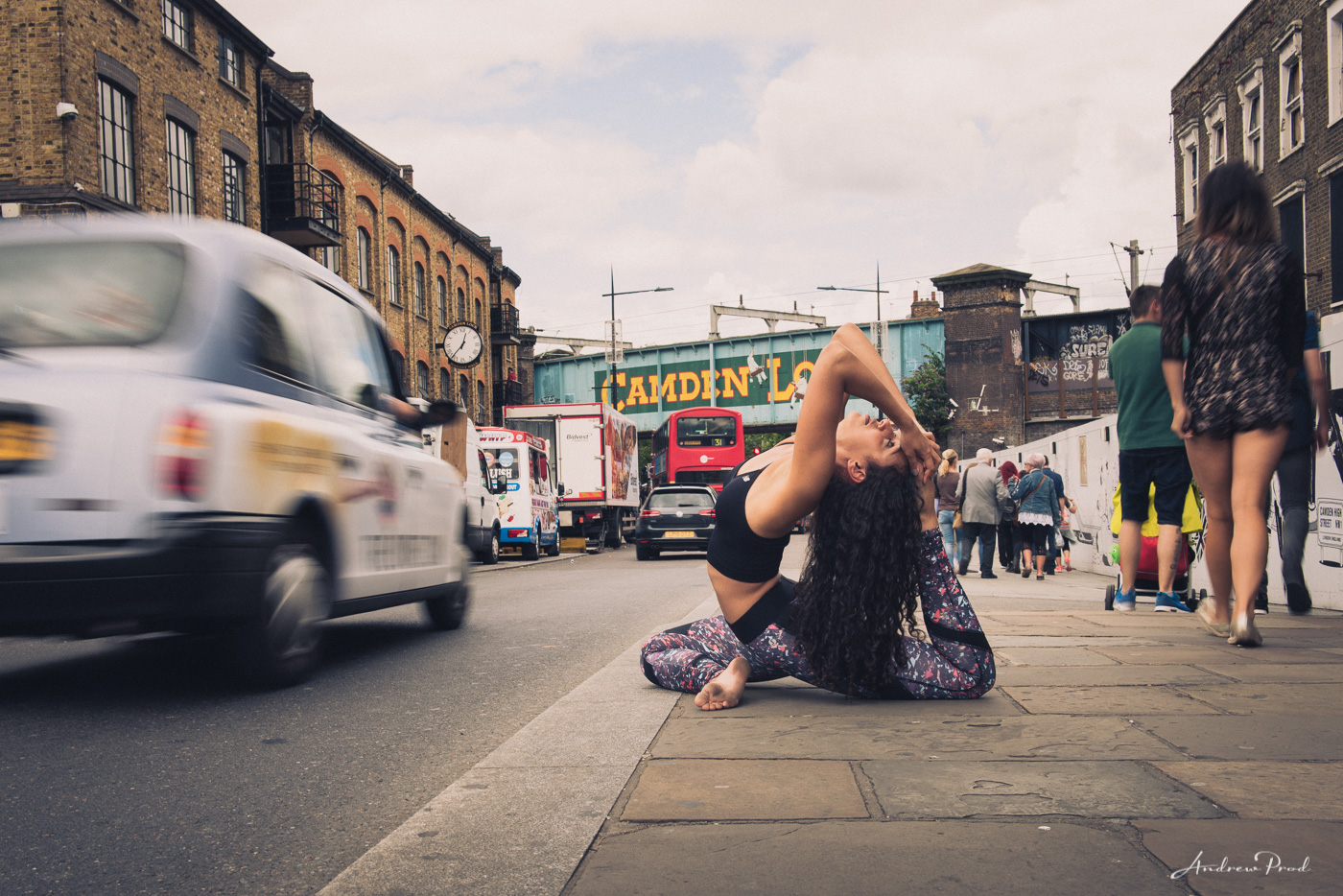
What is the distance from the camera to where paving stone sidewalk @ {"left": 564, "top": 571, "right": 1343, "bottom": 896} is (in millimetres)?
2094

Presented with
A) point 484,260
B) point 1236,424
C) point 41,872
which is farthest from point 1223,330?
point 484,260

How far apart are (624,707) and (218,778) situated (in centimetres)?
139

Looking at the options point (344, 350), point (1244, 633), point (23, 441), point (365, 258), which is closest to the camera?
point (23, 441)

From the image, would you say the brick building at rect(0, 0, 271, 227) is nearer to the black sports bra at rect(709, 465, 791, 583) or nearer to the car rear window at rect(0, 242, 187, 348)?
the car rear window at rect(0, 242, 187, 348)

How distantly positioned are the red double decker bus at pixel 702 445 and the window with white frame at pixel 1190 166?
15077mm

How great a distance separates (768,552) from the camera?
12.5 feet

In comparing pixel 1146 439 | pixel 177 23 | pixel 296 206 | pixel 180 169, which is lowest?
pixel 1146 439

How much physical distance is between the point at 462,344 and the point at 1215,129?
70.7 ft

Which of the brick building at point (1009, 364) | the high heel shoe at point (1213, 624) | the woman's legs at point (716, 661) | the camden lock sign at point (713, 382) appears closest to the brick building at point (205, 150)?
the camden lock sign at point (713, 382)

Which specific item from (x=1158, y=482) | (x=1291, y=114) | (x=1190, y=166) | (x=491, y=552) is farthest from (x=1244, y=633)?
(x=1190, y=166)

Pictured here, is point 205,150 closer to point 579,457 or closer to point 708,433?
point 579,457

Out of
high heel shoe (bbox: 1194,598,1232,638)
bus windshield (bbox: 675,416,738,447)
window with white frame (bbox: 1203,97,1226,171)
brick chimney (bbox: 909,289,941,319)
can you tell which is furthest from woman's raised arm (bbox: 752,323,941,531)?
brick chimney (bbox: 909,289,941,319)

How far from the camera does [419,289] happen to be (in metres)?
34.7

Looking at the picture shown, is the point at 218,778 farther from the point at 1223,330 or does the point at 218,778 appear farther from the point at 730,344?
the point at 730,344
